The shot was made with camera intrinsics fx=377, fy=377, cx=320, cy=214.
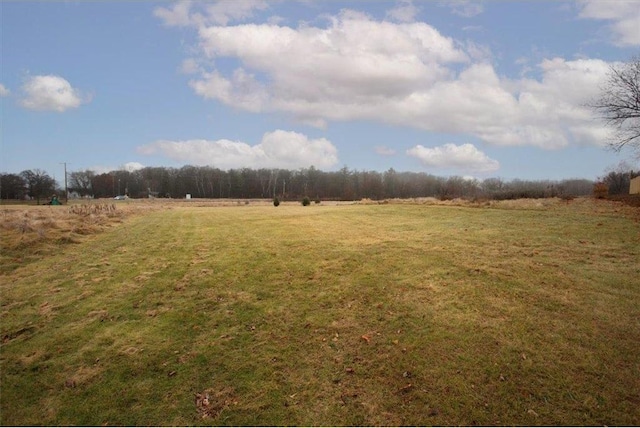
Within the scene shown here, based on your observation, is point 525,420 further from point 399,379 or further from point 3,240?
point 3,240

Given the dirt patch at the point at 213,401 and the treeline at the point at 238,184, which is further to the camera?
the treeline at the point at 238,184

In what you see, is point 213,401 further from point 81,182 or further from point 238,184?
point 81,182

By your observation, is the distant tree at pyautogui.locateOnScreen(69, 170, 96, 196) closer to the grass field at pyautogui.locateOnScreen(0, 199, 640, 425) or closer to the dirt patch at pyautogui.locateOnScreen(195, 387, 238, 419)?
the grass field at pyautogui.locateOnScreen(0, 199, 640, 425)

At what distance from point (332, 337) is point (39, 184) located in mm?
87740

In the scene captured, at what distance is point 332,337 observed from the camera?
5719mm

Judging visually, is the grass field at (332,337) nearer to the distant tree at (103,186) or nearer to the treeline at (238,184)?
the treeline at (238,184)

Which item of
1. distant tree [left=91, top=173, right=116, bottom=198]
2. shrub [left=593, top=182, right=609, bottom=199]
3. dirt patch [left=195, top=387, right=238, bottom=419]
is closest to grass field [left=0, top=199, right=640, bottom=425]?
dirt patch [left=195, top=387, right=238, bottom=419]

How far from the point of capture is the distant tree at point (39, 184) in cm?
7462

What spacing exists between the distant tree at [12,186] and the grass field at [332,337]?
277 ft

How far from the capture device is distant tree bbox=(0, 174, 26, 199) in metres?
75.2

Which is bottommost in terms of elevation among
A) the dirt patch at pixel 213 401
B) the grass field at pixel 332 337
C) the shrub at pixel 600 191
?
the dirt patch at pixel 213 401

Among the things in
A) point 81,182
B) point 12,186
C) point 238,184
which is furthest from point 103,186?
point 238,184

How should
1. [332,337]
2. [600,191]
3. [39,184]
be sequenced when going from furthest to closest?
[39,184] → [600,191] → [332,337]

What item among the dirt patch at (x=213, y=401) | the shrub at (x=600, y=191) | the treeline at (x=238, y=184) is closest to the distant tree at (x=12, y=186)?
the treeline at (x=238, y=184)
